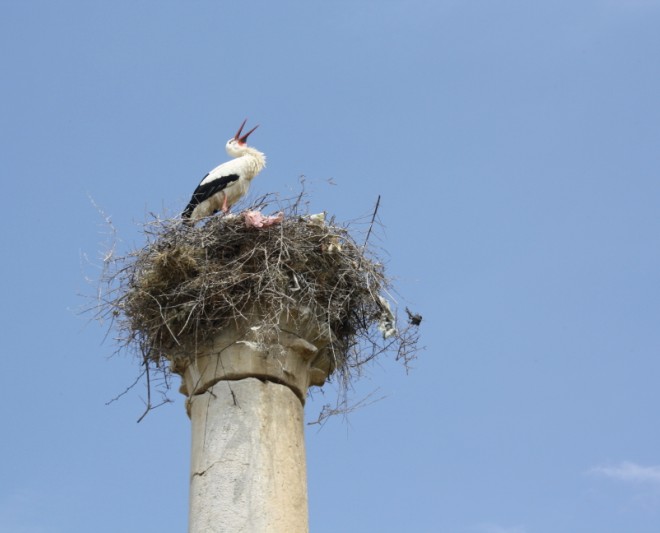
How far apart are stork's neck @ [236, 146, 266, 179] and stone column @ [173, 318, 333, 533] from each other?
3.37m

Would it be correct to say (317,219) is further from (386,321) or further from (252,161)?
(252,161)

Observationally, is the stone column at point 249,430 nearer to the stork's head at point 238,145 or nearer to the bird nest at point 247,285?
the bird nest at point 247,285

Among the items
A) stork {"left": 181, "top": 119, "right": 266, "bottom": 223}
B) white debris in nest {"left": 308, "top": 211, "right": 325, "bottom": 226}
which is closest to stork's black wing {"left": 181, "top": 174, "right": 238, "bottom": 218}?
stork {"left": 181, "top": 119, "right": 266, "bottom": 223}

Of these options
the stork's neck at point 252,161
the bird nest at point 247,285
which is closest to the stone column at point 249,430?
the bird nest at point 247,285

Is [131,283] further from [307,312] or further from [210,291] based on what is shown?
[307,312]

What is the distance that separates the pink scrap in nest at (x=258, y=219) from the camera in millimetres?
7949

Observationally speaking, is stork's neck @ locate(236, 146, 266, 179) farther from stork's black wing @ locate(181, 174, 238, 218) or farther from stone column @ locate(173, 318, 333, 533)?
stone column @ locate(173, 318, 333, 533)

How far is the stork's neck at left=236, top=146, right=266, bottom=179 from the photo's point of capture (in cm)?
1048

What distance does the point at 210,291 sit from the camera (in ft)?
24.1

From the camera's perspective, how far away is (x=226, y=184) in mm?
10195

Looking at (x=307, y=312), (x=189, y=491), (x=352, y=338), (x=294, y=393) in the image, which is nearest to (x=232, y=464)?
(x=189, y=491)

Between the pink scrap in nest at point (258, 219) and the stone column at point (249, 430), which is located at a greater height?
the pink scrap in nest at point (258, 219)

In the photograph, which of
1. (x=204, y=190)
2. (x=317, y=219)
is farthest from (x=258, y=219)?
(x=204, y=190)

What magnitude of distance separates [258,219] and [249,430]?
1.87 metres
